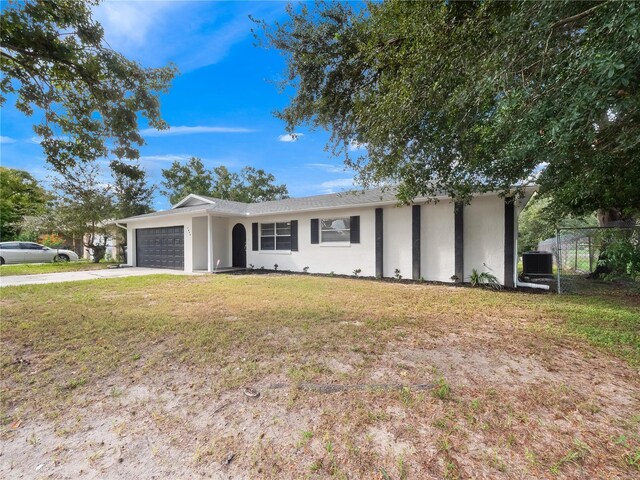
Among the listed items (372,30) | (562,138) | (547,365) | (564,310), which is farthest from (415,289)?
(372,30)

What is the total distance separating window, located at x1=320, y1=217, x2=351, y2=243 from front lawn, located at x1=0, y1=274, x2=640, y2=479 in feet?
19.8

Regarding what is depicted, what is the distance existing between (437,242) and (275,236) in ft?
22.1

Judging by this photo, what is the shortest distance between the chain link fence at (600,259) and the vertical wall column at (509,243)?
3.23ft

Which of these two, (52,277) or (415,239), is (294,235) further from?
(52,277)

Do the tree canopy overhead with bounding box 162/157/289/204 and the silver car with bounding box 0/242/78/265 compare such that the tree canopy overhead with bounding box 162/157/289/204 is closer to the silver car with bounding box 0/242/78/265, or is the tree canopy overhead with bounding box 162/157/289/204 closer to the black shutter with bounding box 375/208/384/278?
the silver car with bounding box 0/242/78/265

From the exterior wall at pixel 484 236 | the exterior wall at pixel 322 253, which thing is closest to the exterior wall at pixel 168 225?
the exterior wall at pixel 322 253

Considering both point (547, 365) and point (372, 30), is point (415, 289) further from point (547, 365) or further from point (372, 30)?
A: point (372, 30)

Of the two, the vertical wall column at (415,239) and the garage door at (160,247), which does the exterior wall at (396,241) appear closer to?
the vertical wall column at (415,239)

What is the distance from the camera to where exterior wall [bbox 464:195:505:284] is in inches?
334

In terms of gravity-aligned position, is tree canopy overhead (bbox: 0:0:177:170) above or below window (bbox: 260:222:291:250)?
above

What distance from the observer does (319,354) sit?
3.54 m

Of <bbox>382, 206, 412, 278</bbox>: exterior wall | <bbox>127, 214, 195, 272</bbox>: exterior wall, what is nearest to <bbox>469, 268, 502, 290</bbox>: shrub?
<bbox>382, 206, 412, 278</bbox>: exterior wall

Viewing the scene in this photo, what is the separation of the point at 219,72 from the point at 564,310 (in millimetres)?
10012

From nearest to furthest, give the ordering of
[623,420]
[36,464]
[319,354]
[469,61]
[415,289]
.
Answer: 1. [36,464]
2. [623,420]
3. [319,354]
4. [469,61]
5. [415,289]
